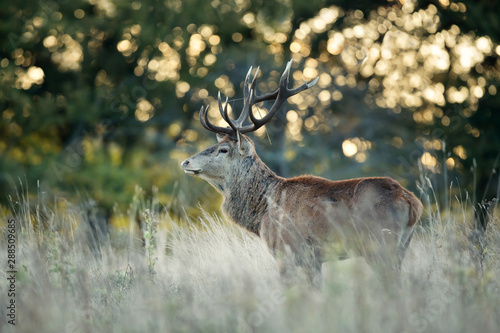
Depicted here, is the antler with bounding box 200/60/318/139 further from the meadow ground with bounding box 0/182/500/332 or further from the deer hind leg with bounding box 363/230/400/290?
the deer hind leg with bounding box 363/230/400/290

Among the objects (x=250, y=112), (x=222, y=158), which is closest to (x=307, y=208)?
(x=222, y=158)

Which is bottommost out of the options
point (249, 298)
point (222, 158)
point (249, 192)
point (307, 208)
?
point (249, 192)

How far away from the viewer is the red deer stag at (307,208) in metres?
4.59

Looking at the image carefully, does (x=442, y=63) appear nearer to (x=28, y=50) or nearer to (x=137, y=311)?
(x=28, y=50)

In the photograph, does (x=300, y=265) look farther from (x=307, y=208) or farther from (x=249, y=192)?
(x=249, y=192)

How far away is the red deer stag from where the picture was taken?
4.59m

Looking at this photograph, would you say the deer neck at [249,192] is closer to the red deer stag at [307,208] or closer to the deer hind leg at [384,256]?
the red deer stag at [307,208]

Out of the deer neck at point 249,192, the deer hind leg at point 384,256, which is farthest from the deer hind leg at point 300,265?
the deer neck at point 249,192

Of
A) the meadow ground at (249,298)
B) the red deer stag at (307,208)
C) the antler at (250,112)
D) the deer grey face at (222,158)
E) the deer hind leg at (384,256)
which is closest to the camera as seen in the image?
the meadow ground at (249,298)

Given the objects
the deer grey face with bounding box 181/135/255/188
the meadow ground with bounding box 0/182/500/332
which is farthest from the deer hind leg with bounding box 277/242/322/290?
the deer grey face with bounding box 181/135/255/188

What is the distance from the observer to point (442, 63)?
1608cm

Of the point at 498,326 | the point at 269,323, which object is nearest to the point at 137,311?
the point at 269,323

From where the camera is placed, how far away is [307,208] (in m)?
5.20

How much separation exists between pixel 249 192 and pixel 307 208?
919 millimetres
